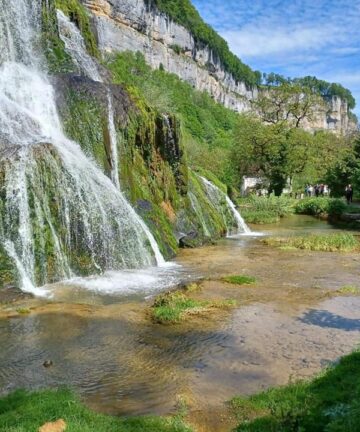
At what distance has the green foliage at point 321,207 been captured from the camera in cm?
3538

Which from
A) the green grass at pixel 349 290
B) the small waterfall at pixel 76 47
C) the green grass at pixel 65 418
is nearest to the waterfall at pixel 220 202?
the small waterfall at pixel 76 47

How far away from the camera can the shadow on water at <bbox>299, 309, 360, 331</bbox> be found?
9.17 meters

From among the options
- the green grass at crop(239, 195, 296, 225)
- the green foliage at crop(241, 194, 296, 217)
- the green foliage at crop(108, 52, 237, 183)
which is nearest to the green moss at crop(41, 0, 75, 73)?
the green grass at crop(239, 195, 296, 225)

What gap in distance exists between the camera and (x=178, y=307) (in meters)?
9.91

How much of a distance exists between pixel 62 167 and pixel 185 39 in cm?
13852

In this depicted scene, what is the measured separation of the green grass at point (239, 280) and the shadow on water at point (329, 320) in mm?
2851

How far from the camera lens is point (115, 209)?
1566 centimetres

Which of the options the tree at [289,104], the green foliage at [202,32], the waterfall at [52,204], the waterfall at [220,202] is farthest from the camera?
the green foliage at [202,32]

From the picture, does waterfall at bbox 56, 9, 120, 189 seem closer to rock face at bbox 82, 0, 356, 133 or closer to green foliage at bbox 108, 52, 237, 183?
green foliage at bbox 108, 52, 237, 183

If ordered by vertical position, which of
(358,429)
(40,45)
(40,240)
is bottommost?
(358,429)

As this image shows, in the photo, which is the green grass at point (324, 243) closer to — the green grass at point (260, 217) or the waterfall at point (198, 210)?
the waterfall at point (198, 210)

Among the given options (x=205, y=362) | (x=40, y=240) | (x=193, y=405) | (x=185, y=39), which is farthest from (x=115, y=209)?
(x=185, y=39)

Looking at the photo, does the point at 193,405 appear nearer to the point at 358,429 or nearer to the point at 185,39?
the point at 358,429

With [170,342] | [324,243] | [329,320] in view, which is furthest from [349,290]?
[324,243]
